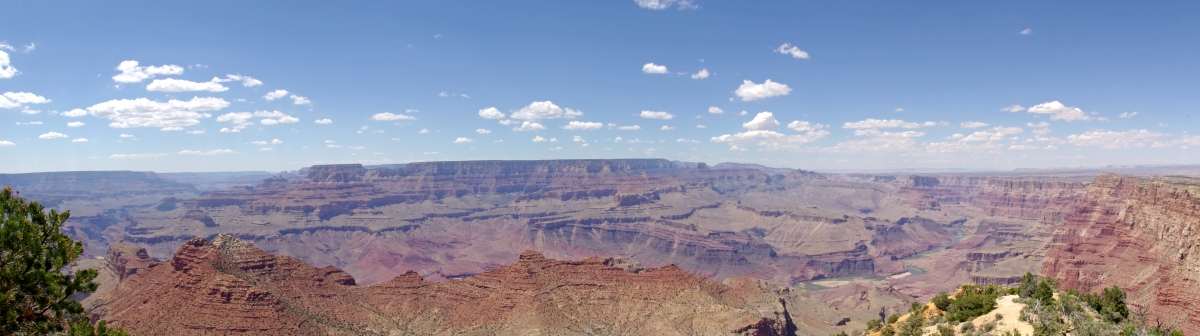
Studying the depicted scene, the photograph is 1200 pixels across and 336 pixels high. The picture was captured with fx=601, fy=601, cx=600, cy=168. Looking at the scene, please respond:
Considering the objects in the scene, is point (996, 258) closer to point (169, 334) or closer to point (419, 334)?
point (419, 334)

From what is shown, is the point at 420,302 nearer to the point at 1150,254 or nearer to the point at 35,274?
the point at 35,274

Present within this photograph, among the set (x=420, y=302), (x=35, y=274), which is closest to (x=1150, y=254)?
(x=420, y=302)

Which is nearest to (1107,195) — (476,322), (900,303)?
(900,303)

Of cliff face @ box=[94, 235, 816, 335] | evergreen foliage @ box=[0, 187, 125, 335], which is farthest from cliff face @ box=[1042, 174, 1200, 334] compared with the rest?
evergreen foliage @ box=[0, 187, 125, 335]

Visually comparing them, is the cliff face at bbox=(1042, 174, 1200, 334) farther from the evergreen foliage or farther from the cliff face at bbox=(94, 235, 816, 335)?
the evergreen foliage

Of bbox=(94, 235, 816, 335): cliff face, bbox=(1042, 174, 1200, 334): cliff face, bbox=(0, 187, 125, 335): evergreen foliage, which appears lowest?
bbox=(94, 235, 816, 335): cliff face

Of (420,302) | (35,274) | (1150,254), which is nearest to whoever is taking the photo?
(35,274)

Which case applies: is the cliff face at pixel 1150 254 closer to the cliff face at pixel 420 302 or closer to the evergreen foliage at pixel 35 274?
the cliff face at pixel 420 302
